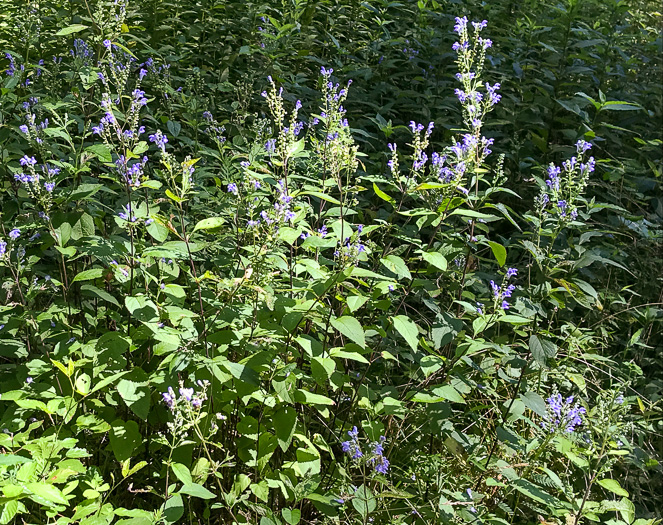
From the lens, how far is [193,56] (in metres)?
5.18

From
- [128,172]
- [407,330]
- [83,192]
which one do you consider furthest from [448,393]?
[83,192]

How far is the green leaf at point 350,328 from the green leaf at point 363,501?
0.53 meters

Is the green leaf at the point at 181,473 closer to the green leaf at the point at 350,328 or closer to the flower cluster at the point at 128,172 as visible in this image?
the green leaf at the point at 350,328

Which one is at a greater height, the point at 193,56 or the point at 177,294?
the point at 193,56

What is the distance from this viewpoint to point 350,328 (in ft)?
7.08

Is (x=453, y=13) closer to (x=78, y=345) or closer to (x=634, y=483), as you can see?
(x=634, y=483)

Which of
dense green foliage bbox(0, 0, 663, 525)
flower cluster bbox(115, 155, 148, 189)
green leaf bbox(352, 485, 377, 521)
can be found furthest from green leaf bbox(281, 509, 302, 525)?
flower cluster bbox(115, 155, 148, 189)

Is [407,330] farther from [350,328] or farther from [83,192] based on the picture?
[83,192]

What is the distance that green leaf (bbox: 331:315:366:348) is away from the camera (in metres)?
2.13

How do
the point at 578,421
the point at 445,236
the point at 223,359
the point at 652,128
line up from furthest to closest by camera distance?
the point at 652,128, the point at 445,236, the point at 578,421, the point at 223,359

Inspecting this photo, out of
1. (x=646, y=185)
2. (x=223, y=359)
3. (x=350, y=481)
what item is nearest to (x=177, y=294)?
(x=223, y=359)

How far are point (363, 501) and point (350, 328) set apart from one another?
0.64 metres

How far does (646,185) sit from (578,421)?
10.1ft

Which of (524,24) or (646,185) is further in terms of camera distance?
(524,24)
